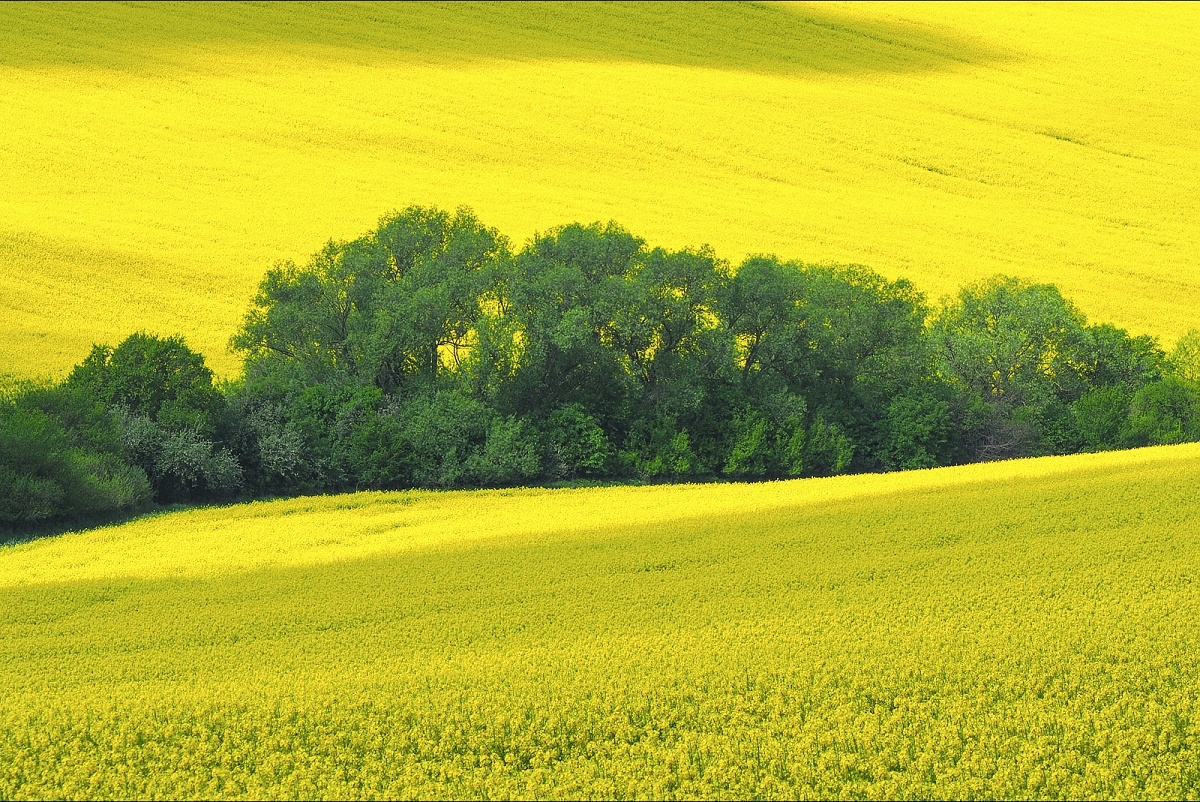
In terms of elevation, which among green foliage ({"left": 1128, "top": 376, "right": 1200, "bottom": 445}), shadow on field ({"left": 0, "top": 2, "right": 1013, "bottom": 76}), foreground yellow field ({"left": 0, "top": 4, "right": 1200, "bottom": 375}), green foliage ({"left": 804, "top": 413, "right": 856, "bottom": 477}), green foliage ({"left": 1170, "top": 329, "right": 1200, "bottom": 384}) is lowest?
green foliage ({"left": 804, "top": 413, "right": 856, "bottom": 477})

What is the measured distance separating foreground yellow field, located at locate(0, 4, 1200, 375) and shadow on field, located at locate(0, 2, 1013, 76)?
288 millimetres

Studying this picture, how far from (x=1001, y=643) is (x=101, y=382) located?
2818cm

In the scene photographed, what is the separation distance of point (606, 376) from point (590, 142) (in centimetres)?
3307

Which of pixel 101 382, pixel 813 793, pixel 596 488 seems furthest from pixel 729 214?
pixel 813 793

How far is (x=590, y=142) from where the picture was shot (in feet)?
243

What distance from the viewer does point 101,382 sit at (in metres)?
40.5

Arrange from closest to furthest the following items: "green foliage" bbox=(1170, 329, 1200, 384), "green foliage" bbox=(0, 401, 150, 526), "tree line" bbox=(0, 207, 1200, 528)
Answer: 1. "green foliage" bbox=(0, 401, 150, 526)
2. "tree line" bbox=(0, 207, 1200, 528)
3. "green foliage" bbox=(1170, 329, 1200, 384)

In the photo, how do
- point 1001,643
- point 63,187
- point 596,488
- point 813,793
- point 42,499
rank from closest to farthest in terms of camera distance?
point 813,793 → point 1001,643 → point 42,499 → point 596,488 → point 63,187

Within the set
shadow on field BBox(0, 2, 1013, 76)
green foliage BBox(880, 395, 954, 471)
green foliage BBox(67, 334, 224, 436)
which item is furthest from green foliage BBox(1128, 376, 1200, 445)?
shadow on field BBox(0, 2, 1013, 76)

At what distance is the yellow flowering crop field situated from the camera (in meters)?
18.9

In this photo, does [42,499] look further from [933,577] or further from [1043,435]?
[1043,435]

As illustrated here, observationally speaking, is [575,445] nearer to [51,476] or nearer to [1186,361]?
[51,476]

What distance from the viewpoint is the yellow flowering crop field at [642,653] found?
18.9 m

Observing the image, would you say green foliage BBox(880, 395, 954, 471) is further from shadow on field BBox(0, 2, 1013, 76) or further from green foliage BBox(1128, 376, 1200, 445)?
shadow on field BBox(0, 2, 1013, 76)
